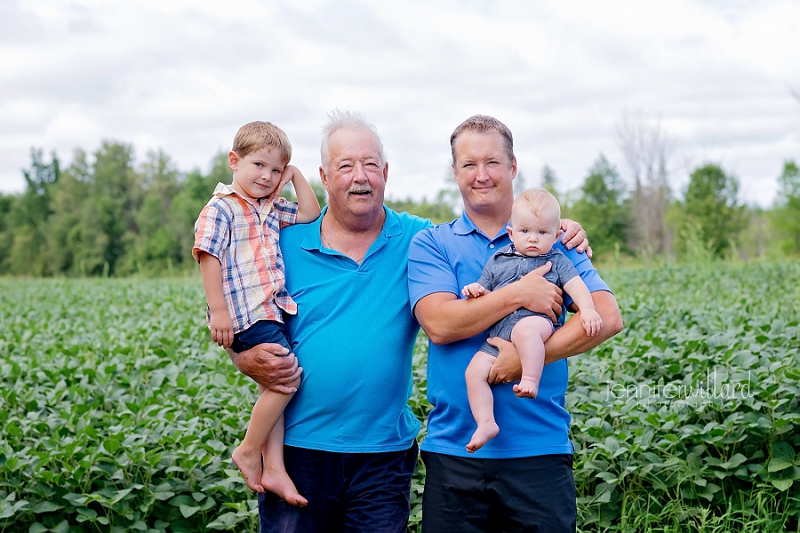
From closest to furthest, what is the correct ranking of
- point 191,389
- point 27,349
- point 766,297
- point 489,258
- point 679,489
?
point 489,258
point 679,489
point 191,389
point 27,349
point 766,297

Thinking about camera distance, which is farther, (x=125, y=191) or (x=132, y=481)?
(x=125, y=191)

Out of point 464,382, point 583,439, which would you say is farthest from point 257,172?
point 583,439

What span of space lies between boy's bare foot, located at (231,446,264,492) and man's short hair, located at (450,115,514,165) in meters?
1.37

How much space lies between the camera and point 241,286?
9.95 feet

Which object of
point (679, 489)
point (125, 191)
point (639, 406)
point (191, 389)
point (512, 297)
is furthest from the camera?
point (125, 191)

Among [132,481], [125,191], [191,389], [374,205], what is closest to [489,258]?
[374,205]

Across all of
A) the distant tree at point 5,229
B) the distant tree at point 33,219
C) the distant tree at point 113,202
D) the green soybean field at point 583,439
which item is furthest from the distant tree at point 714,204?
the distant tree at point 5,229

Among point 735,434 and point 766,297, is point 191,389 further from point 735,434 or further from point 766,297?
point 766,297

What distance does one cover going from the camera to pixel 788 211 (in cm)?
4203

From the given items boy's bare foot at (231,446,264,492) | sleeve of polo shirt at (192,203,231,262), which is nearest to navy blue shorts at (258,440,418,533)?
boy's bare foot at (231,446,264,492)

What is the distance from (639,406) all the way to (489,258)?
2.07 metres

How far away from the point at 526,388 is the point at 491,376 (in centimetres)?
14

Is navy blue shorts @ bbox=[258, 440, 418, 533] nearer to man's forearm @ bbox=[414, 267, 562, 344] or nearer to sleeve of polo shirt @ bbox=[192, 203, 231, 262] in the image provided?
man's forearm @ bbox=[414, 267, 562, 344]

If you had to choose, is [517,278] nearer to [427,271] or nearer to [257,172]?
[427,271]
